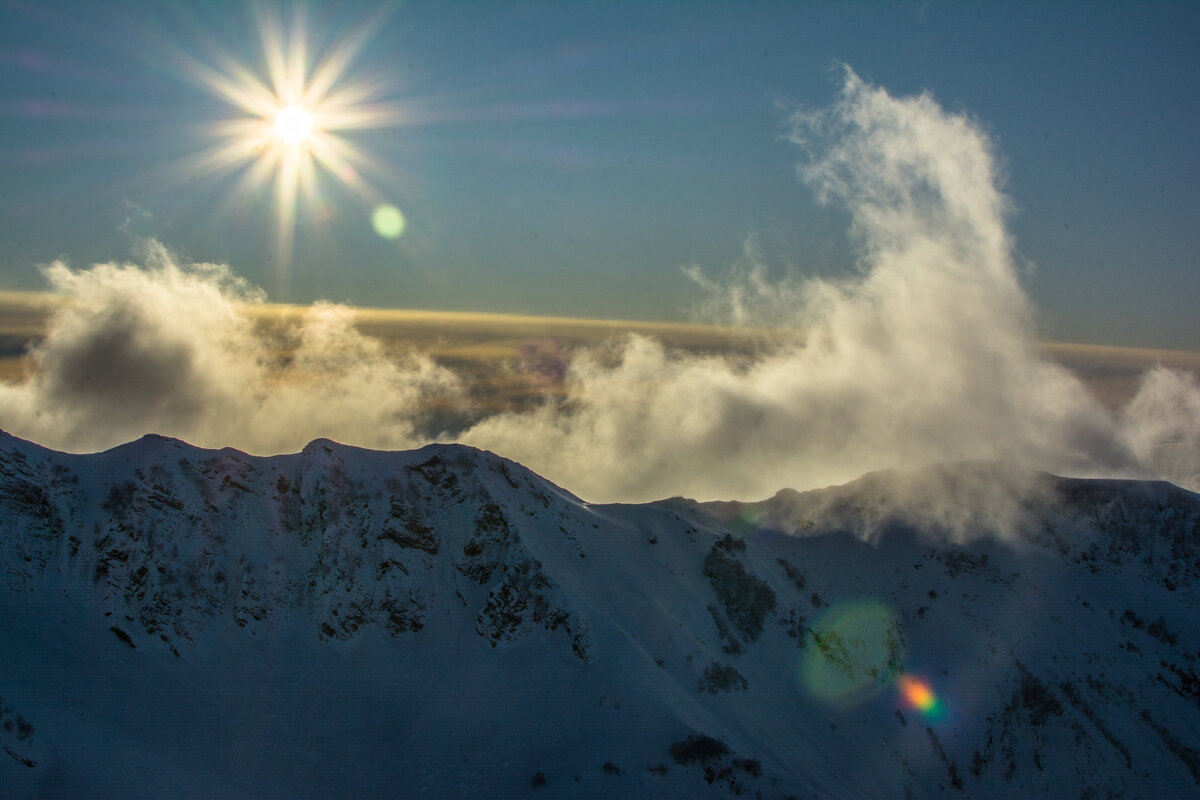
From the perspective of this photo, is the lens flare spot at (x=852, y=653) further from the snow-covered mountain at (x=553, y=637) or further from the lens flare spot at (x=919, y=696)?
the lens flare spot at (x=919, y=696)

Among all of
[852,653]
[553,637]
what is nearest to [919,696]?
[852,653]

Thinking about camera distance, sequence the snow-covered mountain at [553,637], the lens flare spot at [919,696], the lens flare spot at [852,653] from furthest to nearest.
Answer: the lens flare spot at [852,653] → the lens flare spot at [919,696] → the snow-covered mountain at [553,637]

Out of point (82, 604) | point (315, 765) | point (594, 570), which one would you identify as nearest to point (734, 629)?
point (594, 570)

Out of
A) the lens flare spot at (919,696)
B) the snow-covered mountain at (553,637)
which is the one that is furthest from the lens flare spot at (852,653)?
the lens flare spot at (919,696)

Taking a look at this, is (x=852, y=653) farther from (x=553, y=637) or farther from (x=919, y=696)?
(x=553, y=637)

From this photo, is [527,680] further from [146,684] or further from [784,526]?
[784,526]

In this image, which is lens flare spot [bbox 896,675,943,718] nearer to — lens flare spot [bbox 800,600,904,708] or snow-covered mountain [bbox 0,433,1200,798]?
snow-covered mountain [bbox 0,433,1200,798]

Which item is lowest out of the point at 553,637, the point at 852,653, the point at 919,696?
the point at 919,696

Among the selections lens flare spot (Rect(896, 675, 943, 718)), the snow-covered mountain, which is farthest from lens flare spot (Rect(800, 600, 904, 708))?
lens flare spot (Rect(896, 675, 943, 718))
